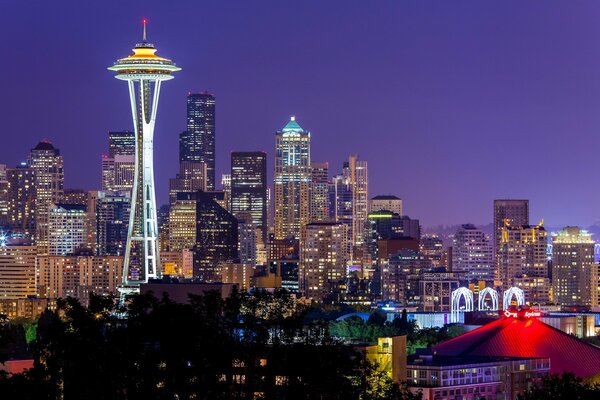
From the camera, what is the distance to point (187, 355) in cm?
5169

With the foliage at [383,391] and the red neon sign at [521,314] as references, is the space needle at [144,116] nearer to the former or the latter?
the red neon sign at [521,314]

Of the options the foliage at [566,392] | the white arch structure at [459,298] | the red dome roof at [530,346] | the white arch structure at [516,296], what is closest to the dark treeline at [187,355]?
the foliage at [566,392]

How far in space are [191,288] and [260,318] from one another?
72390 mm

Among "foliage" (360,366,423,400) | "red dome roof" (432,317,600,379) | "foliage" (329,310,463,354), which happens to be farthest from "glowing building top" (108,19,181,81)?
"foliage" (360,366,423,400)

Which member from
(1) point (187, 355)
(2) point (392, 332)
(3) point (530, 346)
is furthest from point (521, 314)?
(1) point (187, 355)

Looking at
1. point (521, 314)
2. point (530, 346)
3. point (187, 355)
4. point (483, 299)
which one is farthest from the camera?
point (483, 299)

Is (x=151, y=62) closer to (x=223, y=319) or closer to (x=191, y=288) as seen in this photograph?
(x=191, y=288)

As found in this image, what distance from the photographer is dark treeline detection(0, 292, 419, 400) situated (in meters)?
51.0

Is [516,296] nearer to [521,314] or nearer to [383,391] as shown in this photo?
[521,314]

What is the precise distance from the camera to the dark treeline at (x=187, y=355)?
5097 cm

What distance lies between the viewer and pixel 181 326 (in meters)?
52.4

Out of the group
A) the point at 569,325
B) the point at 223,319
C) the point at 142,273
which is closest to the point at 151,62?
the point at 142,273

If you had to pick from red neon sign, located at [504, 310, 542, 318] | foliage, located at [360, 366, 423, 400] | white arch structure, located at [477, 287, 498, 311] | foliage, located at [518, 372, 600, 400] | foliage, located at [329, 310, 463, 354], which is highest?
white arch structure, located at [477, 287, 498, 311]

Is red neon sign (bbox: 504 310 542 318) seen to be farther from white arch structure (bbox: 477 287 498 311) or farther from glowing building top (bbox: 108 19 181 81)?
white arch structure (bbox: 477 287 498 311)
